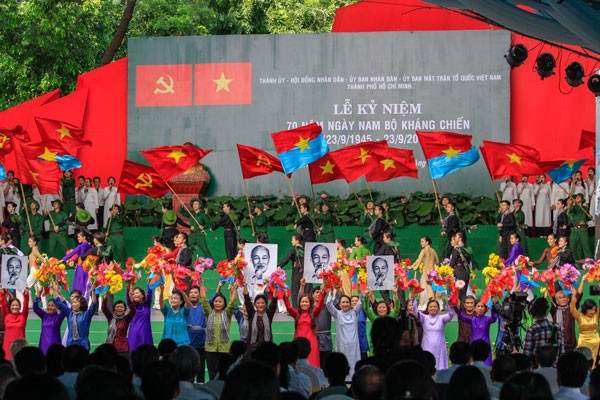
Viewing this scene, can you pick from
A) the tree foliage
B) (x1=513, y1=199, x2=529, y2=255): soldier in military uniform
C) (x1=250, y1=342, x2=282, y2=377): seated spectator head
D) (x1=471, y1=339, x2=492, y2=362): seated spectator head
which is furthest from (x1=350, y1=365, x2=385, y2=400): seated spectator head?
the tree foliage

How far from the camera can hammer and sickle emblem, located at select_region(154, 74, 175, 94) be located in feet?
81.4

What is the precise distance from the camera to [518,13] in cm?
1112

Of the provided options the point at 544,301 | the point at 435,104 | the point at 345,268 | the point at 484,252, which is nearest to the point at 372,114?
the point at 435,104

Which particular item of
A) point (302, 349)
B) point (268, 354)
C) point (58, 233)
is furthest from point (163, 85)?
point (268, 354)

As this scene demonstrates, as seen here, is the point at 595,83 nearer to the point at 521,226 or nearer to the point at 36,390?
the point at 521,226

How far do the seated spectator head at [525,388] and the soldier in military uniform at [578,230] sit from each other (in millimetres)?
14585

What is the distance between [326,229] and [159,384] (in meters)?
14.6

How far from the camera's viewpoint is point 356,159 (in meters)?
20.2

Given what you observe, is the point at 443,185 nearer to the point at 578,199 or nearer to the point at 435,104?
the point at 435,104

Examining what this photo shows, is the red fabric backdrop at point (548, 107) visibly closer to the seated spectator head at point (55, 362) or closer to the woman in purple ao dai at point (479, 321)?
the woman in purple ao dai at point (479, 321)

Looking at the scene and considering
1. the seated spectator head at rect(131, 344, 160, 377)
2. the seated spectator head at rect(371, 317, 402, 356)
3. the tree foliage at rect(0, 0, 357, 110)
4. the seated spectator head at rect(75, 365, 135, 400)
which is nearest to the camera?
the seated spectator head at rect(75, 365, 135, 400)

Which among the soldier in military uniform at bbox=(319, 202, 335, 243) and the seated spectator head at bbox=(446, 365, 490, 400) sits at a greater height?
the soldier in military uniform at bbox=(319, 202, 335, 243)

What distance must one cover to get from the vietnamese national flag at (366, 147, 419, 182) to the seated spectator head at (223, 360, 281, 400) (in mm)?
14979

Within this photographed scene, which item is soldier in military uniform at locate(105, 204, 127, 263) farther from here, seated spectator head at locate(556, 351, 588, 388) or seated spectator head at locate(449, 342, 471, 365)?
seated spectator head at locate(556, 351, 588, 388)
